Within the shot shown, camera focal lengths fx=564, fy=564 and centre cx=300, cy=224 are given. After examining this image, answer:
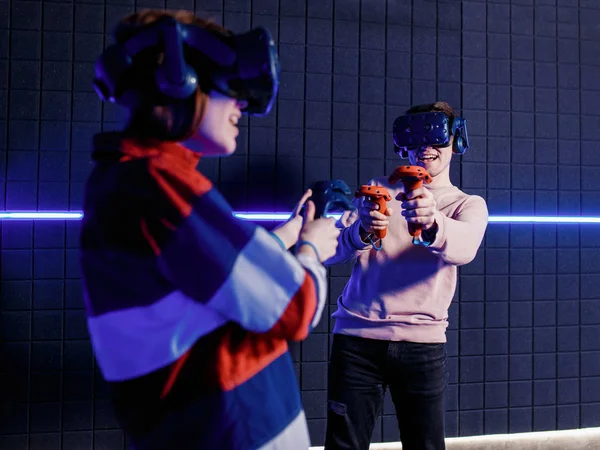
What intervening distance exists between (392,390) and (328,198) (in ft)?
3.28

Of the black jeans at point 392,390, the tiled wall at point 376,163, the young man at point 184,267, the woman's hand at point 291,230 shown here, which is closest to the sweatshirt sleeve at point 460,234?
the black jeans at point 392,390

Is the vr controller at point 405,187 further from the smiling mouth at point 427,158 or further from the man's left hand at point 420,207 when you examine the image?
the smiling mouth at point 427,158

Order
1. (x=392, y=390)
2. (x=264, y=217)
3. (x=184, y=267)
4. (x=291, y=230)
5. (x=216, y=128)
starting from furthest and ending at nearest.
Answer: (x=264, y=217), (x=392, y=390), (x=291, y=230), (x=216, y=128), (x=184, y=267)

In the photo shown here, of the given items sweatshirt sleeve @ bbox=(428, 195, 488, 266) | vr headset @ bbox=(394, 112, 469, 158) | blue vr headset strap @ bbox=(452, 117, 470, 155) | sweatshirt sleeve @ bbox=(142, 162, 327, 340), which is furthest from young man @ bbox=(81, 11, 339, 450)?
blue vr headset strap @ bbox=(452, 117, 470, 155)

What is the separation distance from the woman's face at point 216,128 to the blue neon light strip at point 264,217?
1431 millimetres

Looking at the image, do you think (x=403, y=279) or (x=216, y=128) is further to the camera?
(x=403, y=279)

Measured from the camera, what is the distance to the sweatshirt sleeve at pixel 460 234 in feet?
5.62

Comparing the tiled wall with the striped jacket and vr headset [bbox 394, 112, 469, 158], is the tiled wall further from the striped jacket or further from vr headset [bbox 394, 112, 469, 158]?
the striped jacket

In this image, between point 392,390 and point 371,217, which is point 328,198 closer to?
point 371,217

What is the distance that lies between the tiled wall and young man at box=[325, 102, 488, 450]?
38.7 inches

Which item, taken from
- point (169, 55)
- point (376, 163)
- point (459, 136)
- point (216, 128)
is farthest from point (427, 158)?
point (169, 55)

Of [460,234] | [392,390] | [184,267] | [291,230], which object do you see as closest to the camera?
[184,267]

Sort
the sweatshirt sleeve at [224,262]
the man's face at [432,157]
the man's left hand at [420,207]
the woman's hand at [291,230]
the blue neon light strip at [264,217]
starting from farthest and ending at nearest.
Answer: the blue neon light strip at [264,217], the man's face at [432,157], the man's left hand at [420,207], the woman's hand at [291,230], the sweatshirt sleeve at [224,262]

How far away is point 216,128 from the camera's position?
954mm
